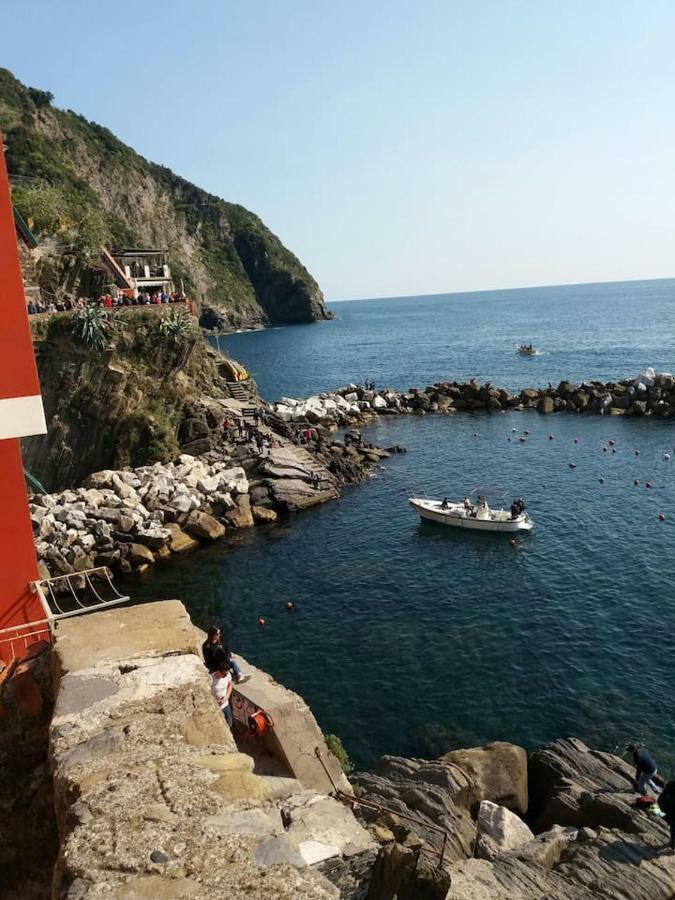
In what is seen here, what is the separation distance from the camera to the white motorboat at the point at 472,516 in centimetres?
3294

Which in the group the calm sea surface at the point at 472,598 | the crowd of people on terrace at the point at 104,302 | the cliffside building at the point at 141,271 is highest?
the cliffside building at the point at 141,271

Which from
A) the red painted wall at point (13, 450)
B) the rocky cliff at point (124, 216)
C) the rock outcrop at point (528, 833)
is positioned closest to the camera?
the rock outcrop at point (528, 833)

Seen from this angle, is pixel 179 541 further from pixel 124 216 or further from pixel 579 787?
pixel 124 216

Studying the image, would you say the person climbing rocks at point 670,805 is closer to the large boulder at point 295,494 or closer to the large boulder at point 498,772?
the large boulder at point 498,772

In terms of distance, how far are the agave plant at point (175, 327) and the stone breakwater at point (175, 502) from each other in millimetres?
8290

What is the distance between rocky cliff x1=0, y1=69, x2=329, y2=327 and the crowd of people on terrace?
3517mm

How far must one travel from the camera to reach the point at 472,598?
26.6 meters

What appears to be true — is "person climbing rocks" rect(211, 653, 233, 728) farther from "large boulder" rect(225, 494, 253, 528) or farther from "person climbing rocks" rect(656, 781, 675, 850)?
"large boulder" rect(225, 494, 253, 528)

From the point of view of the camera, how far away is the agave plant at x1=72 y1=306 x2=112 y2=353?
3881cm

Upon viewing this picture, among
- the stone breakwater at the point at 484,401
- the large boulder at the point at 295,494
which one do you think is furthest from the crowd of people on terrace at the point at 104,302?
the large boulder at the point at 295,494

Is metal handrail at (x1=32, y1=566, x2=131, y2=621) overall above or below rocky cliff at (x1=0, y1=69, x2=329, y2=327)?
below

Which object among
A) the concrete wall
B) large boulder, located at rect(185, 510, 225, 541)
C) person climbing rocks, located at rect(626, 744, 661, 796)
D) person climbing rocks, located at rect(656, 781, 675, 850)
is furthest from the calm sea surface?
the concrete wall

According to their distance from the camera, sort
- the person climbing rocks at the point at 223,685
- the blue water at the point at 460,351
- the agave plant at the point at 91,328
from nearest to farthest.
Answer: the person climbing rocks at the point at 223,685 → the agave plant at the point at 91,328 → the blue water at the point at 460,351

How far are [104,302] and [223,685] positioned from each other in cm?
3691
